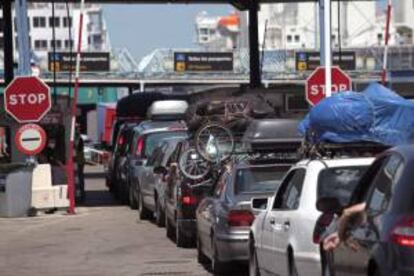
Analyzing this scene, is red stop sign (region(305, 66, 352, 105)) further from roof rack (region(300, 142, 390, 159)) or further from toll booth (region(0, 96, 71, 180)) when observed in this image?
roof rack (region(300, 142, 390, 159))

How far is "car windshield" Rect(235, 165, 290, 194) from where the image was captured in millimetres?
13770

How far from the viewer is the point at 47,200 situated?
2492cm

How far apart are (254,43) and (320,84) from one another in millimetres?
12130

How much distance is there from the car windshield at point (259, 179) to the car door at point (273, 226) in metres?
2.14

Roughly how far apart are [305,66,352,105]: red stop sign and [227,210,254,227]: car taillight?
9931mm

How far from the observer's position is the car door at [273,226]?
11.0 meters

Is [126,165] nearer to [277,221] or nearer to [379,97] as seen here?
[379,97]

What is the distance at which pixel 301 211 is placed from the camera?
10.2 meters

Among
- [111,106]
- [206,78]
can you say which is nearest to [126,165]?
[111,106]

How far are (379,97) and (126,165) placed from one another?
13.9 metres

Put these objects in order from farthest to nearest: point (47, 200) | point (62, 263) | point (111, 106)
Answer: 1. point (111, 106)
2. point (47, 200)
3. point (62, 263)

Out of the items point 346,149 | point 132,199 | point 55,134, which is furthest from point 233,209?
point 55,134

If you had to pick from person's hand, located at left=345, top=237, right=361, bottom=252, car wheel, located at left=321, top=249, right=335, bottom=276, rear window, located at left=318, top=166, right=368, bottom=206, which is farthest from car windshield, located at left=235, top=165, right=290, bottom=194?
person's hand, located at left=345, top=237, right=361, bottom=252

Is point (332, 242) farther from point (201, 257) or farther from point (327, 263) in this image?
point (201, 257)
